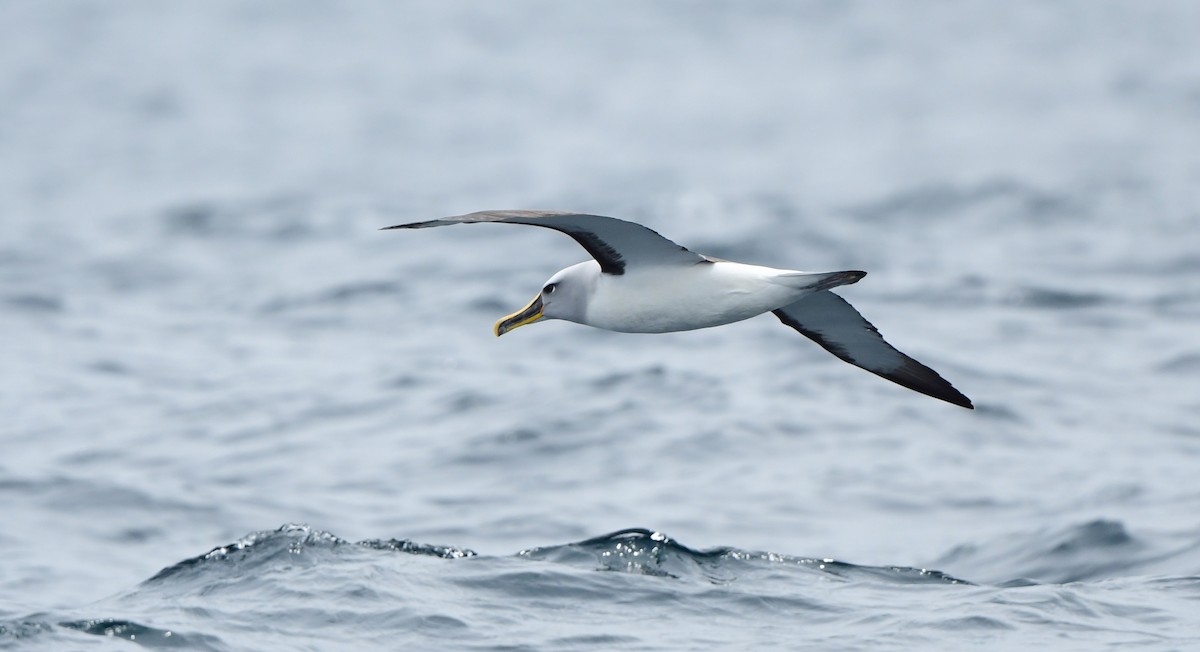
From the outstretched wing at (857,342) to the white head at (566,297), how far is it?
156 centimetres

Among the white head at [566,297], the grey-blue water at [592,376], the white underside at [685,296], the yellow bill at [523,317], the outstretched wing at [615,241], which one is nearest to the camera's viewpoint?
the outstretched wing at [615,241]

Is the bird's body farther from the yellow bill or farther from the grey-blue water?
the grey-blue water

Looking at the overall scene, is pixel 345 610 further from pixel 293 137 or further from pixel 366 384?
pixel 293 137

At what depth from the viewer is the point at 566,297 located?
11.4 m

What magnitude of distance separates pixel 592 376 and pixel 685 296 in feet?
31.5

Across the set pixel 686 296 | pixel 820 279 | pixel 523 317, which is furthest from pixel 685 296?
pixel 523 317

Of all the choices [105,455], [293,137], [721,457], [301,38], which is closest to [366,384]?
[105,455]

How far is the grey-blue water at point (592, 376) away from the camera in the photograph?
41.1 feet

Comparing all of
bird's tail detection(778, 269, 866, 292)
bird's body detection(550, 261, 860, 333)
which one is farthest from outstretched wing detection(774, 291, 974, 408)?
bird's tail detection(778, 269, 866, 292)

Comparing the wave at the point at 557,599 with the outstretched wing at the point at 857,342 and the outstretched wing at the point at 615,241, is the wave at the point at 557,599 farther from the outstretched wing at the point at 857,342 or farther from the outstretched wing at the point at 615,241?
the outstretched wing at the point at 615,241

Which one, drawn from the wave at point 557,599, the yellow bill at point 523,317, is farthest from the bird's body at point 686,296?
the wave at point 557,599

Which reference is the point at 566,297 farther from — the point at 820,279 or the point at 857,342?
the point at 857,342

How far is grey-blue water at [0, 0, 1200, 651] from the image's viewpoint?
12523 mm

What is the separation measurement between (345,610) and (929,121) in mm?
32322
